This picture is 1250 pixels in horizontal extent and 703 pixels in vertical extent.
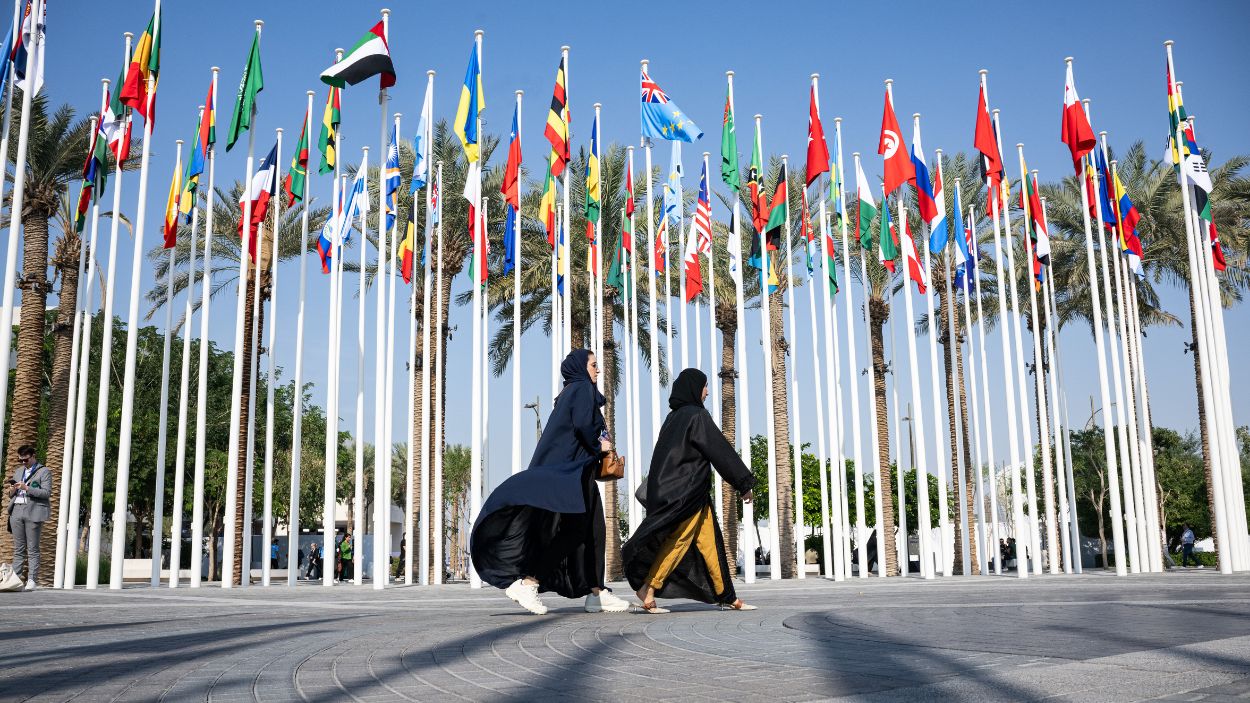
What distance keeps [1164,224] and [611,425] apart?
16672 mm

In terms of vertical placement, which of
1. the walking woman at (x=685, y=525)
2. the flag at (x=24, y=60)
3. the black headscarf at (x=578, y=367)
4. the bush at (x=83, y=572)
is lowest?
the bush at (x=83, y=572)

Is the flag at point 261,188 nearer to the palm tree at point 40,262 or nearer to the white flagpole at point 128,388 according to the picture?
the white flagpole at point 128,388

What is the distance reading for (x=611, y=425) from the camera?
30484 millimetres

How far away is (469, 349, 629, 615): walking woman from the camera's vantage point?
8.11 metres

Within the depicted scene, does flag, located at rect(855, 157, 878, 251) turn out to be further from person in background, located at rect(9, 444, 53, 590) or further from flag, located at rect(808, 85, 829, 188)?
person in background, located at rect(9, 444, 53, 590)

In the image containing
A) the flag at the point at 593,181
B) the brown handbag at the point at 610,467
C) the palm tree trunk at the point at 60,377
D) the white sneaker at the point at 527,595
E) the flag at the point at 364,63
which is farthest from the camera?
the palm tree trunk at the point at 60,377

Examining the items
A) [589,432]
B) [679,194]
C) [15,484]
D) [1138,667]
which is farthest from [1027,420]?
[1138,667]

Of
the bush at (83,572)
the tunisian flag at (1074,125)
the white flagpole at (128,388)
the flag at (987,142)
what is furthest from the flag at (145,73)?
the tunisian flag at (1074,125)

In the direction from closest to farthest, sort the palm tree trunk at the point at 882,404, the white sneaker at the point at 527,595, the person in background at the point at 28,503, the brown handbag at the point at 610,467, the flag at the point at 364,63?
the white sneaker at the point at 527,595, the brown handbag at the point at 610,467, the person in background at the point at 28,503, the flag at the point at 364,63, the palm tree trunk at the point at 882,404

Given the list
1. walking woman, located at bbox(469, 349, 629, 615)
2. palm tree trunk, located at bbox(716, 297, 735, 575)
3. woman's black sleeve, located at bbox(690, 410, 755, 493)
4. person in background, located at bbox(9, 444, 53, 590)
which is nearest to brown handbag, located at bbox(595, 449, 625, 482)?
walking woman, located at bbox(469, 349, 629, 615)

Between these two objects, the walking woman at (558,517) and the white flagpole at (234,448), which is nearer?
the walking woman at (558,517)

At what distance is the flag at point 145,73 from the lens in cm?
1747

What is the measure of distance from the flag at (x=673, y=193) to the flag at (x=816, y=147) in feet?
8.13

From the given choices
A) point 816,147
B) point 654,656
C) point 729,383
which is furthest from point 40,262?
point 654,656
